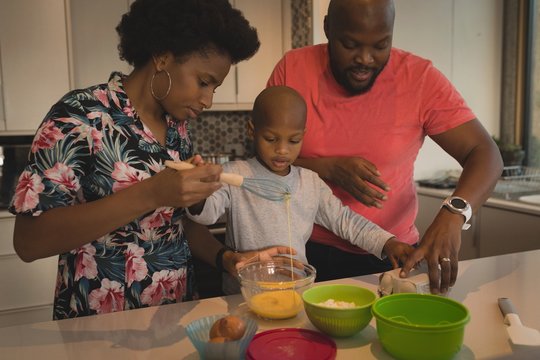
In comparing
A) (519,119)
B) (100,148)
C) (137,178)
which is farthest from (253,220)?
(519,119)

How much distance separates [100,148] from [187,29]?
0.34 m

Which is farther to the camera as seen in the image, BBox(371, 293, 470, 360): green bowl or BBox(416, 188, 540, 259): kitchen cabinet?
BBox(416, 188, 540, 259): kitchen cabinet

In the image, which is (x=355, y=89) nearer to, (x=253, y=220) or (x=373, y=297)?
(x=253, y=220)

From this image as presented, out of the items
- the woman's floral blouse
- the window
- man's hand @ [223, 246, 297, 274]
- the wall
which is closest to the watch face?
man's hand @ [223, 246, 297, 274]

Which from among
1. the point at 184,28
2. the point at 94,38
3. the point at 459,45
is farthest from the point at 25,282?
the point at 459,45

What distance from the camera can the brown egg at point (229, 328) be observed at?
889 millimetres

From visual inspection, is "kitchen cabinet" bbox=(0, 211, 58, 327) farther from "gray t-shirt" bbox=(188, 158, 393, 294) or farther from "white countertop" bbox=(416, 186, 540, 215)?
"white countertop" bbox=(416, 186, 540, 215)

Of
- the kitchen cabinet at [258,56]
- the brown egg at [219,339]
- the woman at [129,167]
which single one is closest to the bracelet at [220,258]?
the woman at [129,167]

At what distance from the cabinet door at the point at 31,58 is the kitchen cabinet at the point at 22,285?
0.60 m

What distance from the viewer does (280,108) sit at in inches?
55.7

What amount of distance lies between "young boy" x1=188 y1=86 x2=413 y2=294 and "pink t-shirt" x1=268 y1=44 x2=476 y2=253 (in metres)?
0.09

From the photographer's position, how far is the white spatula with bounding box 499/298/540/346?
945mm

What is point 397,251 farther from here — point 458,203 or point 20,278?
point 20,278

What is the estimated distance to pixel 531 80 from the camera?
3.49 meters
